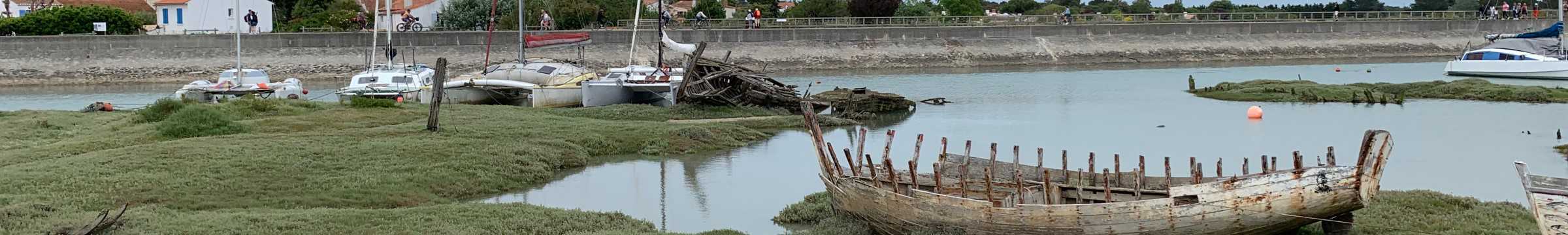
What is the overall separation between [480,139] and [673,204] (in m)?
6.67

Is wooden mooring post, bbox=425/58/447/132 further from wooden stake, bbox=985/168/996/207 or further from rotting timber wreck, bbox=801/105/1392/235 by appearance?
wooden stake, bbox=985/168/996/207

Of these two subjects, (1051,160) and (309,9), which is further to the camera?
(309,9)

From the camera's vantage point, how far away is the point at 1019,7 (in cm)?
14412

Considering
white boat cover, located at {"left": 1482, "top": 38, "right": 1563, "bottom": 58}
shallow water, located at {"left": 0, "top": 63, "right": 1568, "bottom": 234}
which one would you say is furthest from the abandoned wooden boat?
white boat cover, located at {"left": 1482, "top": 38, "right": 1563, "bottom": 58}

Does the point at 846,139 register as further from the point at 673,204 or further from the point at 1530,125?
the point at 1530,125

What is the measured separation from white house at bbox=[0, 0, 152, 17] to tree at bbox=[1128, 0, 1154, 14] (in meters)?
77.3

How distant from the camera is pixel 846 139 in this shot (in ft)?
111

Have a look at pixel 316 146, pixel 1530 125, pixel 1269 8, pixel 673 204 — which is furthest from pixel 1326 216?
pixel 1269 8

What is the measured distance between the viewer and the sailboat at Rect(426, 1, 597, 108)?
41906 millimetres

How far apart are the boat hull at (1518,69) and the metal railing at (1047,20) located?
2602 cm

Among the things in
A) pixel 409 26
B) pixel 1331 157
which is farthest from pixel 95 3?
pixel 1331 157

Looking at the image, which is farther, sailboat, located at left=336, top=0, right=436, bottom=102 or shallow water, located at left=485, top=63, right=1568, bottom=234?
sailboat, located at left=336, top=0, right=436, bottom=102

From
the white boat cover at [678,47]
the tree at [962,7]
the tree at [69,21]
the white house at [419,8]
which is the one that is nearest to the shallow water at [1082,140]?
the white boat cover at [678,47]

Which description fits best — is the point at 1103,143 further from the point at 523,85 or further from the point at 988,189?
the point at 988,189
